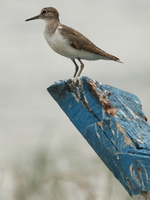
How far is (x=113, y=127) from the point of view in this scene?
2898mm

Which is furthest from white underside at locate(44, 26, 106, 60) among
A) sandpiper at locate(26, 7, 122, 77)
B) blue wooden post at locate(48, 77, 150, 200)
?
blue wooden post at locate(48, 77, 150, 200)

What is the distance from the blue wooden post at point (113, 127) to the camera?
9.17ft

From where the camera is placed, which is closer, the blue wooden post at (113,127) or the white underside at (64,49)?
the blue wooden post at (113,127)

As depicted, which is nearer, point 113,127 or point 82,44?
point 113,127

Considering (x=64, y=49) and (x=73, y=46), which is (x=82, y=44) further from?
(x=64, y=49)

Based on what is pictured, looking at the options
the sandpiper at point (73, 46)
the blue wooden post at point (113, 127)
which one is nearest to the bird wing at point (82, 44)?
the sandpiper at point (73, 46)

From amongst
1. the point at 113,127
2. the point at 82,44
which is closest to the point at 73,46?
the point at 82,44

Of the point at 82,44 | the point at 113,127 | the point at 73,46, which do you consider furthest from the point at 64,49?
the point at 113,127

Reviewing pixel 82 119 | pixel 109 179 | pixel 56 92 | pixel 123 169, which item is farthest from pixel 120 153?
pixel 109 179

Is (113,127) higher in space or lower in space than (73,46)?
lower

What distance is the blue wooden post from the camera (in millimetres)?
2795

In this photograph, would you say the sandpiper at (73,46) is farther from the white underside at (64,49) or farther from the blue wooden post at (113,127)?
the blue wooden post at (113,127)

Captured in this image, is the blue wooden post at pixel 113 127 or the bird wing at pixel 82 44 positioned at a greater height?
the bird wing at pixel 82 44

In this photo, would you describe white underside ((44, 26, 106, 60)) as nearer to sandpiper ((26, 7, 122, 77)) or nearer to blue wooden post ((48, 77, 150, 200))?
sandpiper ((26, 7, 122, 77))
